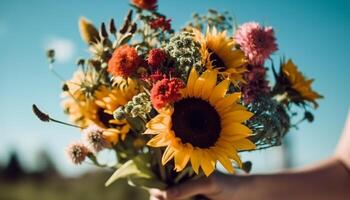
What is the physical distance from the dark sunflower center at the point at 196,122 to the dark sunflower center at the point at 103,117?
0.33 meters

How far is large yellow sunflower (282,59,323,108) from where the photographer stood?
1.38 metres

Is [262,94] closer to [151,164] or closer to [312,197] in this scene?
[151,164]

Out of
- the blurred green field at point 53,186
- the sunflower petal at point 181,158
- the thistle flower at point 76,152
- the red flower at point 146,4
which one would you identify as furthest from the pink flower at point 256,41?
the blurred green field at point 53,186

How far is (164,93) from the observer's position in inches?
37.1

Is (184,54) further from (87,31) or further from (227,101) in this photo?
(87,31)

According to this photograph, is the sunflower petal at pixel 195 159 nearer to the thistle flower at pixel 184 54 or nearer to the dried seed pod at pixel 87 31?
the thistle flower at pixel 184 54

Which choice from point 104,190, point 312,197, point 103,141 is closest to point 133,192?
point 104,190

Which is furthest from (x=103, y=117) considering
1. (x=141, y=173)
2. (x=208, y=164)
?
(x=208, y=164)

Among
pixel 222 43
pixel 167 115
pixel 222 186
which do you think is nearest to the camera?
pixel 167 115

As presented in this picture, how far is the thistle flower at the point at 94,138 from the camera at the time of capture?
1204 mm

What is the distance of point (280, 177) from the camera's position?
5.26ft

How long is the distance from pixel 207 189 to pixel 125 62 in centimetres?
50

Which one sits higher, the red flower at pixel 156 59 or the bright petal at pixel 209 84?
the red flower at pixel 156 59

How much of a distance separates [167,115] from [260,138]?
331mm
